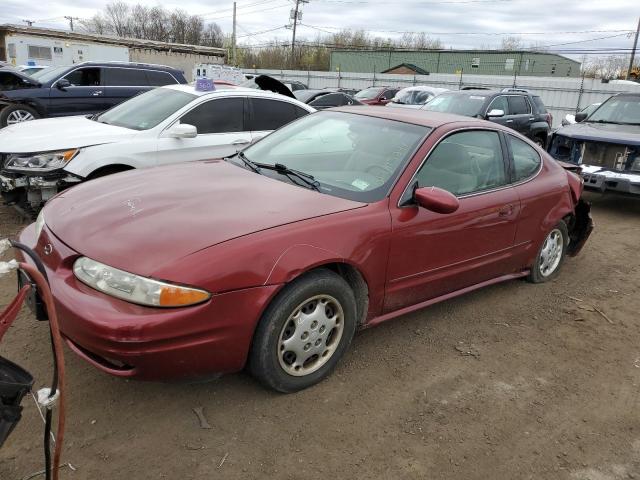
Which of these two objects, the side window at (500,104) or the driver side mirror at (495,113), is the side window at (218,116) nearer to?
the driver side mirror at (495,113)

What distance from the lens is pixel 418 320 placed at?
4.00 metres

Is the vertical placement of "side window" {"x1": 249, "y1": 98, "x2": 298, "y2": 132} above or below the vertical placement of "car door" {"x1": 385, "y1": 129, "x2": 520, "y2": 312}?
above

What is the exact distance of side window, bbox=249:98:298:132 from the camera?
21.1ft

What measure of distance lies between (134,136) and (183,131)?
60cm

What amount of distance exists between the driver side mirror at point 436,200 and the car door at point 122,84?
9230 millimetres

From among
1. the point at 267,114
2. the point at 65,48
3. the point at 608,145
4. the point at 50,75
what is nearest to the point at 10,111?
the point at 50,75

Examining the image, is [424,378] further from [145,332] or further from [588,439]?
[145,332]

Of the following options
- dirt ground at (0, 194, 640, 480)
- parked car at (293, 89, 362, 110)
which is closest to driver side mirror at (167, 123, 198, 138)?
dirt ground at (0, 194, 640, 480)

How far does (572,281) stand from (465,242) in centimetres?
199

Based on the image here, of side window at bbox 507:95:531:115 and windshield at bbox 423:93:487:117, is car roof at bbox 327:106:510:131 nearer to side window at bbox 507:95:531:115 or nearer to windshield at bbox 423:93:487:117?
windshield at bbox 423:93:487:117

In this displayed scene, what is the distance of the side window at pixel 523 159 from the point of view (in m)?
4.26

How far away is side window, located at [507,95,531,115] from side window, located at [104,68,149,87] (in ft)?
26.0

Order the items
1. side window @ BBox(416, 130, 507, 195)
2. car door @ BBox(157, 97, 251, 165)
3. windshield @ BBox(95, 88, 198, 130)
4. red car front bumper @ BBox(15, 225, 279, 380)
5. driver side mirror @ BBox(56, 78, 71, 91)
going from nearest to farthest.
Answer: red car front bumper @ BBox(15, 225, 279, 380) < side window @ BBox(416, 130, 507, 195) < car door @ BBox(157, 97, 251, 165) < windshield @ BBox(95, 88, 198, 130) < driver side mirror @ BBox(56, 78, 71, 91)

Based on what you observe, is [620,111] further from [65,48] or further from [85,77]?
[65,48]
